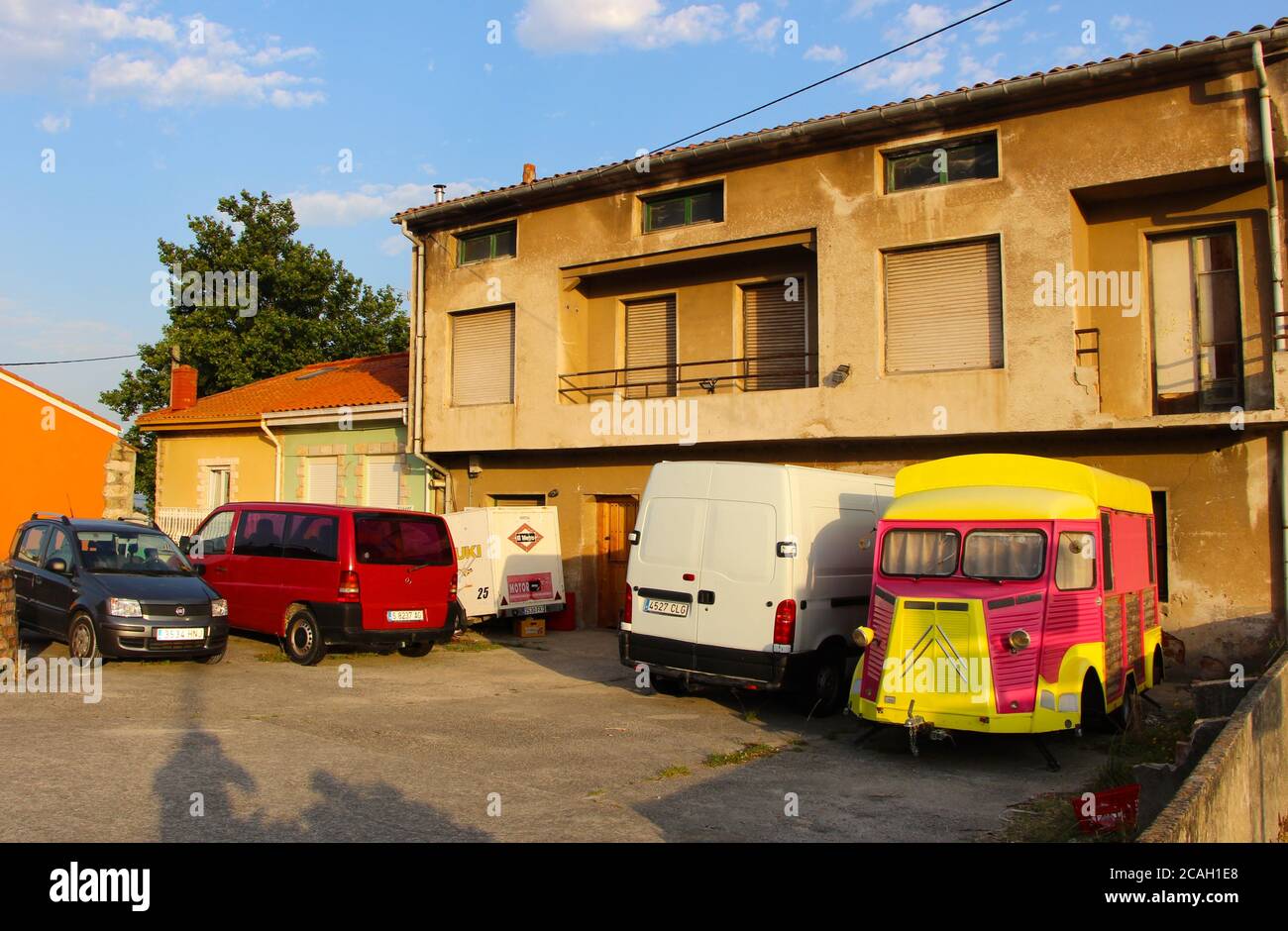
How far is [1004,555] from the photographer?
8.72m

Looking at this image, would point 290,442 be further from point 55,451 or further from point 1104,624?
point 1104,624

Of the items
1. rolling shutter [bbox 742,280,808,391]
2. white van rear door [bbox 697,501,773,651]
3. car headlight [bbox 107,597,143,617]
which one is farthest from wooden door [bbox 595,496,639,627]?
car headlight [bbox 107,597,143,617]

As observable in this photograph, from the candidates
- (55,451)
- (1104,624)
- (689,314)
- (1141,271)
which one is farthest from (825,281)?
(55,451)

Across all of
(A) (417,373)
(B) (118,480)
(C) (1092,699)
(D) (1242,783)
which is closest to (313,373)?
(B) (118,480)

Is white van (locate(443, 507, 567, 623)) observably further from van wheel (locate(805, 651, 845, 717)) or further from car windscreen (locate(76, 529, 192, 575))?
van wheel (locate(805, 651, 845, 717))

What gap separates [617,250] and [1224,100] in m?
9.13

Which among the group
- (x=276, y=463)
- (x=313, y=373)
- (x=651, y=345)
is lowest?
(x=276, y=463)

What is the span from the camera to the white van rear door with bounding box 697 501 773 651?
996 centimetres

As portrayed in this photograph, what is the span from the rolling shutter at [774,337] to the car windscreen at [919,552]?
22.7 feet

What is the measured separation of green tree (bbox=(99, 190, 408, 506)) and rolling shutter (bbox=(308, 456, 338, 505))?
53.0 ft

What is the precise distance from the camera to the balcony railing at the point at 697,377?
16.2 m

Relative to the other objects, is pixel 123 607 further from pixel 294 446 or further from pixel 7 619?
pixel 294 446

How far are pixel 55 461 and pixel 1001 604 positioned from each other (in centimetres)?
2182

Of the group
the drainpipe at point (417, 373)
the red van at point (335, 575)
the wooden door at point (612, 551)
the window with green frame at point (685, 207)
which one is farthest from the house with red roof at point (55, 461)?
the window with green frame at point (685, 207)
